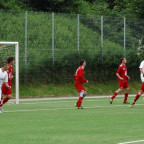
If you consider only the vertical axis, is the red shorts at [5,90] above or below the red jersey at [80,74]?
below

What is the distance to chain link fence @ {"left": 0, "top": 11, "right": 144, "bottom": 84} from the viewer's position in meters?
35.7

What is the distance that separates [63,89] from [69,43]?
11.1 ft

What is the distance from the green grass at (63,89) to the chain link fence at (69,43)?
1.35 ft

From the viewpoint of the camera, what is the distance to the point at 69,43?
37438mm

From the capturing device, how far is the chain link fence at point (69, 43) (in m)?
35.7

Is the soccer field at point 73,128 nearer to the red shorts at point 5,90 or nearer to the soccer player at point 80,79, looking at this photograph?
the soccer player at point 80,79

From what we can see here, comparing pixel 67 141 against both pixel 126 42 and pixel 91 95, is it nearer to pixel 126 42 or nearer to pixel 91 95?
pixel 91 95

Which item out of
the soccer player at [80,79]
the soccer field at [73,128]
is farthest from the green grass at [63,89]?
the soccer field at [73,128]

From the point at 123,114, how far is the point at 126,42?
805 inches

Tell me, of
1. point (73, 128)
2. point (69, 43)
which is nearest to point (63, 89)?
point (69, 43)

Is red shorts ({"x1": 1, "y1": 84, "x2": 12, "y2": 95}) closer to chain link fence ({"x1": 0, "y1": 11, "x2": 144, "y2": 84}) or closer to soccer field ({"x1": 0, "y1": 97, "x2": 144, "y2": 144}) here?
soccer field ({"x1": 0, "y1": 97, "x2": 144, "y2": 144})

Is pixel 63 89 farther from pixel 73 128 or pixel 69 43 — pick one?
pixel 73 128

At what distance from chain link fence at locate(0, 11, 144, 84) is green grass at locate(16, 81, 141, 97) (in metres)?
0.41

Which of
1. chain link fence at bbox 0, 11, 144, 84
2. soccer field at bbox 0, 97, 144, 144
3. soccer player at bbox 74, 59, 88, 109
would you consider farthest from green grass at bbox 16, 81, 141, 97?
soccer field at bbox 0, 97, 144, 144
